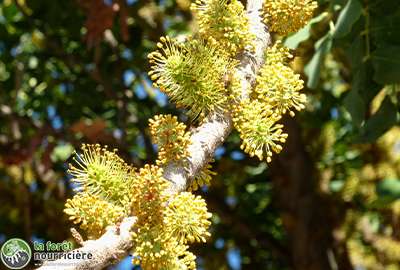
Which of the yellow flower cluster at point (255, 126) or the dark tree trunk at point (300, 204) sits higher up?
the dark tree trunk at point (300, 204)

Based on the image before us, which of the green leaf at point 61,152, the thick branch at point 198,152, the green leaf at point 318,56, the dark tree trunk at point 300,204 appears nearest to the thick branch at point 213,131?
the thick branch at point 198,152

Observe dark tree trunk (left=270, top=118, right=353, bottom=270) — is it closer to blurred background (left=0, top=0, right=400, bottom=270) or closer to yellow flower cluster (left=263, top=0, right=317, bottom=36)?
blurred background (left=0, top=0, right=400, bottom=270)

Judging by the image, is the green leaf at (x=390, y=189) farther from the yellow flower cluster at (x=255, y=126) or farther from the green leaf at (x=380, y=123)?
the yellow flower cluster at (x=255, y=126)

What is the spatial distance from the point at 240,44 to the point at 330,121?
1921mm

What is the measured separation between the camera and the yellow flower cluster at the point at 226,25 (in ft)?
3.77

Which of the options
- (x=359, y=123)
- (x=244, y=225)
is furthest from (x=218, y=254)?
(x=359, y=123)

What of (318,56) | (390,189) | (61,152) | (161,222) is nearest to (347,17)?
(318,56)

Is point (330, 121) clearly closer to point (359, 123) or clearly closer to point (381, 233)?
point (381, 233)

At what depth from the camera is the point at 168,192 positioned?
0.99 meters

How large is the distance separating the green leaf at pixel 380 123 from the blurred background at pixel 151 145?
63 centimetres

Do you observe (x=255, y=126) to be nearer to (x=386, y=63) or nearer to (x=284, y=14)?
(x=284, y=14)

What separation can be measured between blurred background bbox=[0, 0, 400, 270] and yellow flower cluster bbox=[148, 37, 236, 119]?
4.07 feet

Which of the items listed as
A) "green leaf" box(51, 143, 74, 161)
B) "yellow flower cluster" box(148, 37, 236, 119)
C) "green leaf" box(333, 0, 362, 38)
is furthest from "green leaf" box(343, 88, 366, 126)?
"green leaf" box(51, 143, 74, 161)

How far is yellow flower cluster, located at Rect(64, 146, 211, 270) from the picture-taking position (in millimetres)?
961
